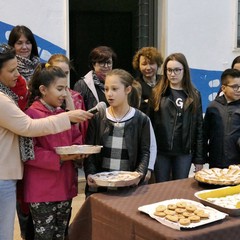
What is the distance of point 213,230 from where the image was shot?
2029 millimetres

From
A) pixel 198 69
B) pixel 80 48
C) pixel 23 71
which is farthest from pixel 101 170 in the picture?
pixel 80 48

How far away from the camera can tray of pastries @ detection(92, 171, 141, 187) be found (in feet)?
8.10

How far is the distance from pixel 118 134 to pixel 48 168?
533 mm

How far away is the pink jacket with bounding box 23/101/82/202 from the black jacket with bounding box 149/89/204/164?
1034mm

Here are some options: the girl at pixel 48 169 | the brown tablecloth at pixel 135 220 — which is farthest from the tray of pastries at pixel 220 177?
the girl at pixel 48 169

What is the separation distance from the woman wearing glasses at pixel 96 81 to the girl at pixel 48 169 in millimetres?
796

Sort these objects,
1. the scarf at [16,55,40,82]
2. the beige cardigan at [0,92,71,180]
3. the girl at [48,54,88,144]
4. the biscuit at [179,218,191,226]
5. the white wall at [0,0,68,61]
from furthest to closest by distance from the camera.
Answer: the white wall at [0,0,68,61]
the scarf at [16,55,40,82]
the girl at [48,54,88,144]
the beige cardigan at [0,92,71,180]
the biscuit at [179,218,191,226]

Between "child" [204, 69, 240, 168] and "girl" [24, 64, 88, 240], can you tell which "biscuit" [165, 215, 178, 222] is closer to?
"girl" [24, 64, 88, 240]

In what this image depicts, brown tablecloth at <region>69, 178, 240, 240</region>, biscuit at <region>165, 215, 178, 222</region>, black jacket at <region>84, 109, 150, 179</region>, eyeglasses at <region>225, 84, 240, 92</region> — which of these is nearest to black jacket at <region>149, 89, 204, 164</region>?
eyeglasses at <region>225, 84, 240, 92</region>

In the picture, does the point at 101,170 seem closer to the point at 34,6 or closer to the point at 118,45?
the point at 34,6

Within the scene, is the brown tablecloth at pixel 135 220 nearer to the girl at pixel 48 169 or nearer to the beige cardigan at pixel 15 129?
the girl at pixel 48 169

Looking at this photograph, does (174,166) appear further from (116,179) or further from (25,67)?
(25,67)

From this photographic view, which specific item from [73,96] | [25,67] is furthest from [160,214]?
[25,67]

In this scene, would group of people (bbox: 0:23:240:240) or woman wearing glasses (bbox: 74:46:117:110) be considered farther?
woman wearing glasses (bbox: 74:46:117:110)
